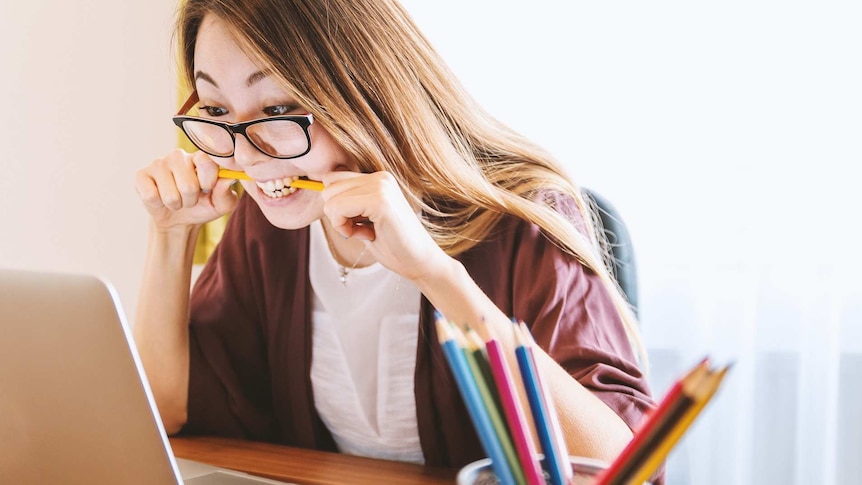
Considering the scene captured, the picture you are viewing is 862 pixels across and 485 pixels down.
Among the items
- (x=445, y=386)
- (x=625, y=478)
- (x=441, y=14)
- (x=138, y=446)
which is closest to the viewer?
(x=625, y=478)

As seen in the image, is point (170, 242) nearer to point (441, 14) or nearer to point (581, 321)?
point (581, 321)

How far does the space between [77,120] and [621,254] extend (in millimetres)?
1944

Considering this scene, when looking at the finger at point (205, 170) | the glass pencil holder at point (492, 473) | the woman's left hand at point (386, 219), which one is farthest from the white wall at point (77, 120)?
the glass pencil holder at point (492, 473)

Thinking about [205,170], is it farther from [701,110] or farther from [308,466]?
[701,110]

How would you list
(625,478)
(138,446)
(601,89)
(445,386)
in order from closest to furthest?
(625,478) < (138,446) < (445,386) < (601,89)

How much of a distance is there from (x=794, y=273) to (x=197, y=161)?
47.2 inches

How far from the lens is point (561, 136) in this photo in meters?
1.91

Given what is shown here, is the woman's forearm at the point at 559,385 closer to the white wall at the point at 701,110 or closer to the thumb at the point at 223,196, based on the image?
the thumb at the point at 223,196

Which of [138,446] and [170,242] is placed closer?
[138,446]

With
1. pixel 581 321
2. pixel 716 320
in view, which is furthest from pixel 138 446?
pixel 716 320

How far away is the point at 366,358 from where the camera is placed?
122 cm

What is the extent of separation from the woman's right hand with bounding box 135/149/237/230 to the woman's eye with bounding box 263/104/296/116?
19 centimetres

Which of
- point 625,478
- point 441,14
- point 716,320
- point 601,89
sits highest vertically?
point 441,14

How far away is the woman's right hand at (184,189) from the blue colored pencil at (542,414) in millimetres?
834
